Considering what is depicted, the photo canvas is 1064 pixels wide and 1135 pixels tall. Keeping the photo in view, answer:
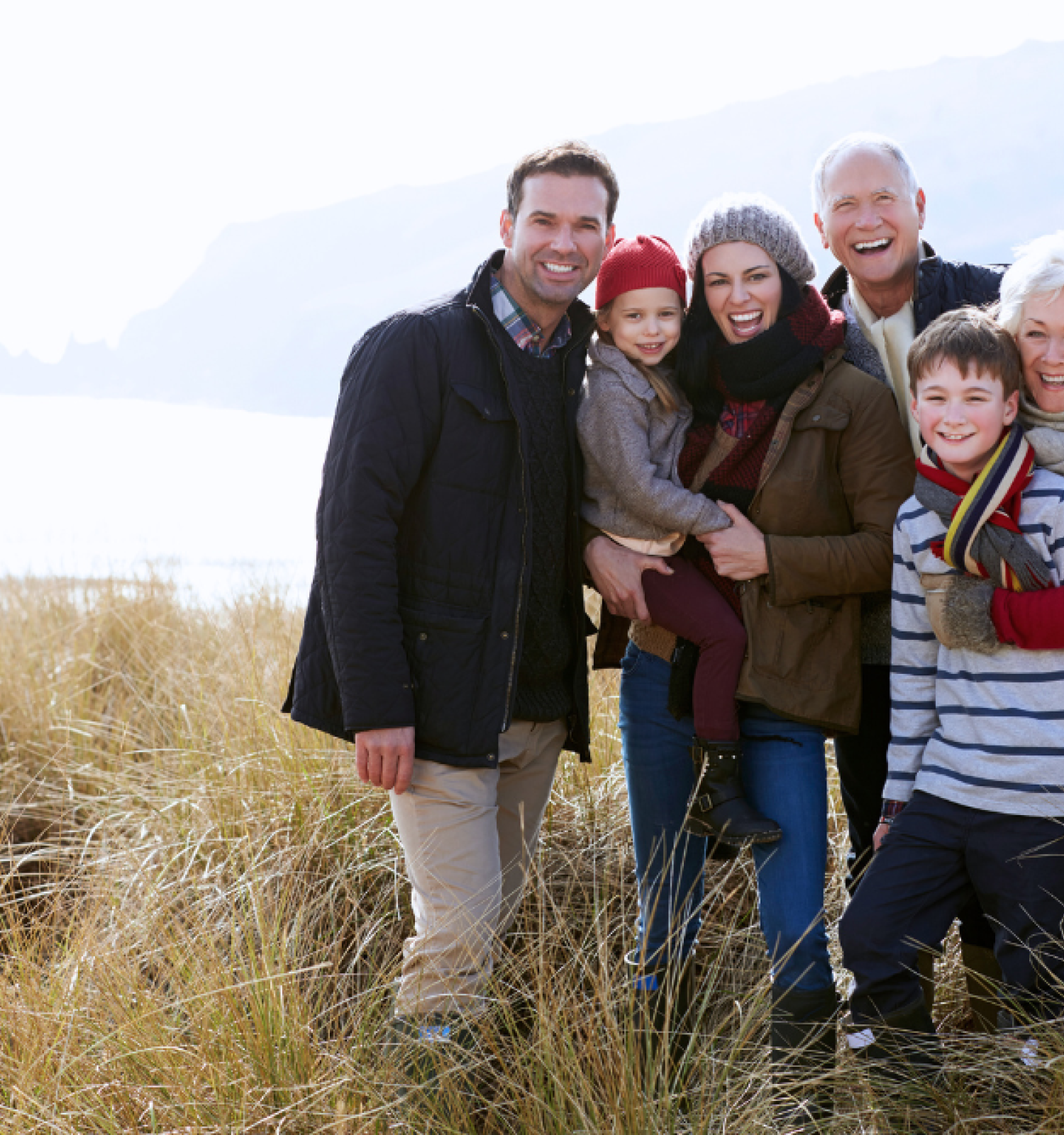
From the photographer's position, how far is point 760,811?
8.71ft

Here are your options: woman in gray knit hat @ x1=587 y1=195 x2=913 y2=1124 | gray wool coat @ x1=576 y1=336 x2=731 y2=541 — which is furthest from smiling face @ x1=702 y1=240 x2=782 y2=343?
gray wool coat @ x1=576 y1=336 x2=731 y2=541

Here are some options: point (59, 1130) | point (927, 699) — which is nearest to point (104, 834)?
point (59, 1130)

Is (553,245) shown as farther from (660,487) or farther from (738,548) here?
(738,548)

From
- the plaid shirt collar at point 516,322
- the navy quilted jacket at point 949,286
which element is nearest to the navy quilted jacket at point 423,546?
the plaid shirt collar at point 516,322

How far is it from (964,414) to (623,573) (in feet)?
2.95

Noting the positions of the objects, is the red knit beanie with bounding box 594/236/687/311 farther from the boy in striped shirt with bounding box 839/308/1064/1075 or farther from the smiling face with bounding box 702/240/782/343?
the boy in striped shirt with bounding box 839/308/1064/1075

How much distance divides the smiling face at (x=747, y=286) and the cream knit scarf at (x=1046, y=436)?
65 cm

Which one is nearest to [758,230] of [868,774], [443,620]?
[443,620]

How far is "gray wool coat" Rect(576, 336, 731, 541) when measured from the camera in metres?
2.74

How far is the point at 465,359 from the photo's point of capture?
267 cm

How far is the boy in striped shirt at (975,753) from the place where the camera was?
2311 mm

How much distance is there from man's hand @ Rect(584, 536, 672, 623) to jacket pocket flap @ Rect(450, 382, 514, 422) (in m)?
0.45

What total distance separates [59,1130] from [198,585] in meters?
5.24

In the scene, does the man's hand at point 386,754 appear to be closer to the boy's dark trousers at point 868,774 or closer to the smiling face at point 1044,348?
the boy's dark trousers at point 868,774
